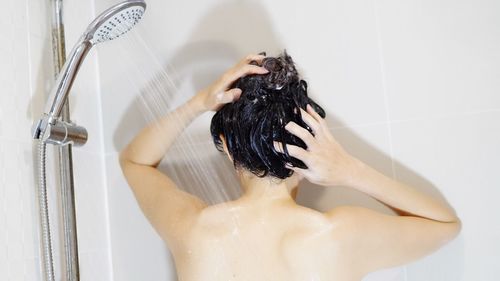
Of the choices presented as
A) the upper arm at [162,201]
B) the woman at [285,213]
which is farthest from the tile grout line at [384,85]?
the upper arm at [162,201]

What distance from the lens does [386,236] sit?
3.94 ft

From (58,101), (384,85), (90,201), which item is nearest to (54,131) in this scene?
(58,101)

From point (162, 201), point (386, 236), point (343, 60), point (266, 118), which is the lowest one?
point (386, 236)

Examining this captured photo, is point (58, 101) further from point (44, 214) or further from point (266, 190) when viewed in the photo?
point (266, 190)

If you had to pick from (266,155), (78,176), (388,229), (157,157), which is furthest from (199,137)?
(388,229)

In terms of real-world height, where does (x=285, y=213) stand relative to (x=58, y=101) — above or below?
below

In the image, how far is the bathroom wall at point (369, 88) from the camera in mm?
1366

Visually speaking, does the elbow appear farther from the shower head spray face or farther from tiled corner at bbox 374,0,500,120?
tiled corner at bbox 374,0,500,120

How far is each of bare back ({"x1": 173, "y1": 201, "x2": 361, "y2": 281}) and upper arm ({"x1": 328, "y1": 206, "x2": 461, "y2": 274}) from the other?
28 millimetres

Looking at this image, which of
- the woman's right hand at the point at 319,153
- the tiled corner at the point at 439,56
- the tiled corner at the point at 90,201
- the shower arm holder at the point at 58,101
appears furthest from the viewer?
the tiled corner at the point at 90,201

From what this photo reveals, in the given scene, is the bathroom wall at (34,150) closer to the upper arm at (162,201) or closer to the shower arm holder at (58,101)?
the shower arm holder at (58,101)

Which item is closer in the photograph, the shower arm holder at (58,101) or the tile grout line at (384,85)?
the shower arm holder at (58,101)

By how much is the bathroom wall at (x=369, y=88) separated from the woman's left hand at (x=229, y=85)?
254mm

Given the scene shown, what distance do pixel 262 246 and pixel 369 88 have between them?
47 centimetres
